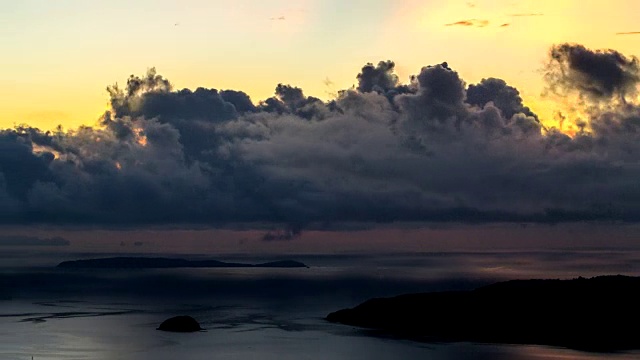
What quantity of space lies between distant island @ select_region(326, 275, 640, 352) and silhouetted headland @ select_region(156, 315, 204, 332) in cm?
3070

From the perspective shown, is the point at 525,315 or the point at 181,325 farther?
the point at 181,325

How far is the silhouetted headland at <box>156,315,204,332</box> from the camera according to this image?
15038cm

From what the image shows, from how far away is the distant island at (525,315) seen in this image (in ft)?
440

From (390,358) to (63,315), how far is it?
9890 centimetres

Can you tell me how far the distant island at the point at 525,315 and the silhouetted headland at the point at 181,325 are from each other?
30.7m

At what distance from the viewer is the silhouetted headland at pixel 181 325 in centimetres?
15038

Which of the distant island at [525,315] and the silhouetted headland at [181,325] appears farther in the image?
the silhouetted headland at [181,325]

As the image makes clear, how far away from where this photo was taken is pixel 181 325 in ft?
501

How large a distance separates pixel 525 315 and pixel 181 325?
60.6m

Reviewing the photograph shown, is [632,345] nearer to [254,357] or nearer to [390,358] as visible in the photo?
[390,358]

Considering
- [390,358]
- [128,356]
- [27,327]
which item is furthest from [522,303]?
[27,327]

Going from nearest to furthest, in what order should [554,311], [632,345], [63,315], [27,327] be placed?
[632,345]
[554,311]
[27,327]
[63,315]

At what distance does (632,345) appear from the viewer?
12394cm

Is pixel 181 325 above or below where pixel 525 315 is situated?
below
